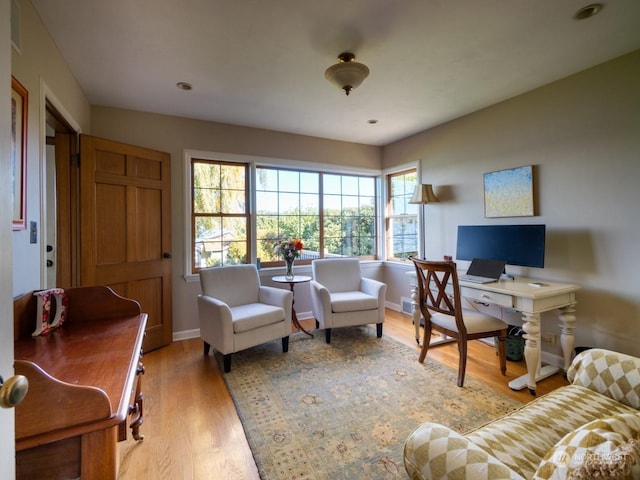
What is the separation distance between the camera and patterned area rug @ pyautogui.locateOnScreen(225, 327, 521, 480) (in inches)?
62.0

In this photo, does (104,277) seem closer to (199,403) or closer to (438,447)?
(199,403)

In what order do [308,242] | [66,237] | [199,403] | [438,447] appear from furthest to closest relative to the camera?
[308,242] < [66,237] < [199,403] < [438,447]

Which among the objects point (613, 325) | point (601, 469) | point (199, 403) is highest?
point (601, 469)

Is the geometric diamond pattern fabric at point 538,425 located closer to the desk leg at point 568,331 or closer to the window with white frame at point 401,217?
Result: the desk leg at point 568,331

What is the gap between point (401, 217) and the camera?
443 centimetres

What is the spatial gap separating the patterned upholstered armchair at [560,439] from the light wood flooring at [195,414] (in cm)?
86

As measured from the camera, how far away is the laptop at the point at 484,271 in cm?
259

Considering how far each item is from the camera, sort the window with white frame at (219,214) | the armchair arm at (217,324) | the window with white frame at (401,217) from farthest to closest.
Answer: the window with white frame at (401,217)
the window with white frame at (219,214)
the armchair arm at (217,324)

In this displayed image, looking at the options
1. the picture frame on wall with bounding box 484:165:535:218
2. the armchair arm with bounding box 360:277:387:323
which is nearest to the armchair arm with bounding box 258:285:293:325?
the armchair arm with bounding box 360:277:387:323

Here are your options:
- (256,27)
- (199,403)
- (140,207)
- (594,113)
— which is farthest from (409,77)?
(199,403)

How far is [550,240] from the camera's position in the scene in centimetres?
265

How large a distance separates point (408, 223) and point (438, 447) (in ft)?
12.0

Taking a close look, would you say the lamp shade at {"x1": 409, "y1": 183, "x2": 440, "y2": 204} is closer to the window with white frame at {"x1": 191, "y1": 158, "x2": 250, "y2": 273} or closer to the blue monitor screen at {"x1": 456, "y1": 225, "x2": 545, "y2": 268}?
the blue monitor screen at {"x1": 456, "y1": 225, "x2": 545, "y2": 268}

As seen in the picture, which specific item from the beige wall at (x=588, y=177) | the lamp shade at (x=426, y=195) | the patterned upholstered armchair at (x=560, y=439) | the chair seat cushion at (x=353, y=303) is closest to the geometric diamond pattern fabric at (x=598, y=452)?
the patterned upholstered armchair at (x=560, y=439)
